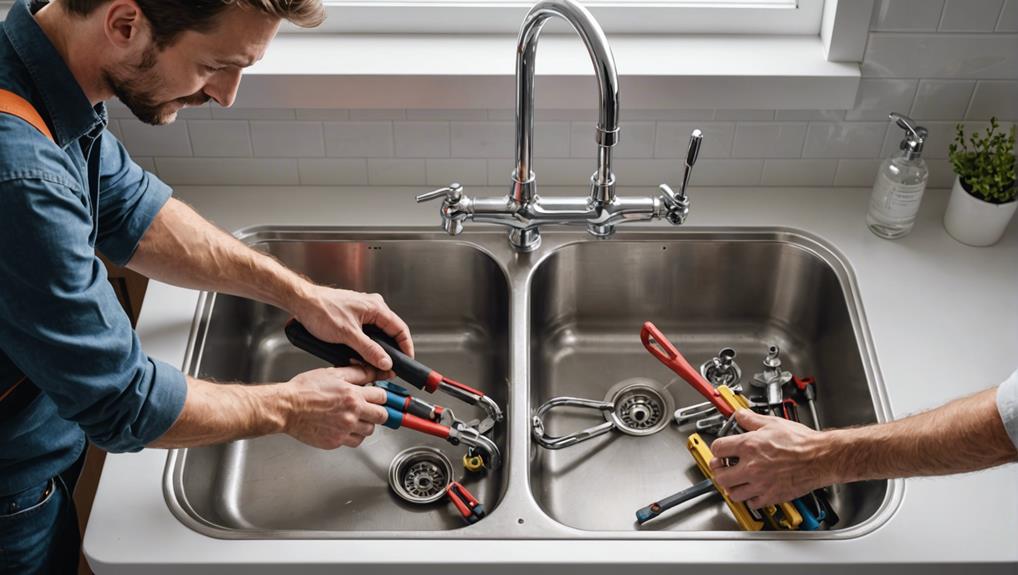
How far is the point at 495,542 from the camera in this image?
1.24m

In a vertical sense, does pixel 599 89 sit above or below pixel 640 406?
above

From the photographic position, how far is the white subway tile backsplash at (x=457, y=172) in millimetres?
1763

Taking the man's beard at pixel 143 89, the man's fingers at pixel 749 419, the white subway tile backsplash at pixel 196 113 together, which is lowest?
the man's fingers at pixel 749 419

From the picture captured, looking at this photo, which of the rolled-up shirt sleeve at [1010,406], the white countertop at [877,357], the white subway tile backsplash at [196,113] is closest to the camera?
the rolled-up shirt sleeve at [1010,406]

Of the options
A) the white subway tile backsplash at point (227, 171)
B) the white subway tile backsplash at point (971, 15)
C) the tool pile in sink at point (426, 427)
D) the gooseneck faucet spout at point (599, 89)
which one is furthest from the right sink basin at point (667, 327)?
the white subway tile backsplash at point (227, 171)

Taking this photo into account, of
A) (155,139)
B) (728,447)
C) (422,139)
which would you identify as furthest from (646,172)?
(155,139)

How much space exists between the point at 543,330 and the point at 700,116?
470 millimetres

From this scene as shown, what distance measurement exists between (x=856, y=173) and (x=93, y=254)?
132 cm

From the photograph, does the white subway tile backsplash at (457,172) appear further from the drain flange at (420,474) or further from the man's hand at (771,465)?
the man's hand at (771,465)

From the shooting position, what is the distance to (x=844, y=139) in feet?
5.67

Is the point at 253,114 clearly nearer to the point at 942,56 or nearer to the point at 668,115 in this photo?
the point at 668,115

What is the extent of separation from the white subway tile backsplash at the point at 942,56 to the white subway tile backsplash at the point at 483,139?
0.62 meters

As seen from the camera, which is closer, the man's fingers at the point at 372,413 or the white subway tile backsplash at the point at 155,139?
the man's fingers at the point at 372,413

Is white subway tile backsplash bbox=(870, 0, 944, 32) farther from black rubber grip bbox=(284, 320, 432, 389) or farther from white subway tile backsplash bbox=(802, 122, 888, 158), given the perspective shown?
black rubber grip bbox=(284, 320, 432, 389)
